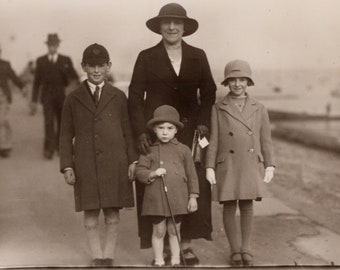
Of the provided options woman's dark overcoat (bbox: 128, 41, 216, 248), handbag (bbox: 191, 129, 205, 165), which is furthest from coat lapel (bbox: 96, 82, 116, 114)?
handbag (bbox: 191, 129, 205, 165)

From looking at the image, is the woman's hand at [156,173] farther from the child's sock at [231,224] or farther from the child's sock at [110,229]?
the child's sock at [231,224]

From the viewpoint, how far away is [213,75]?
18.8ft

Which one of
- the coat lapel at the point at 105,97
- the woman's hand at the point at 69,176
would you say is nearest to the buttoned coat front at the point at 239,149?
the coat lapel at the point at 105,97

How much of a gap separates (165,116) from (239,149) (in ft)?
2.14

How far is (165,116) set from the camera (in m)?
4.98

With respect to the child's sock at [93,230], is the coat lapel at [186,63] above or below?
above

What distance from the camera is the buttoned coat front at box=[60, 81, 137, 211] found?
16.6 feet

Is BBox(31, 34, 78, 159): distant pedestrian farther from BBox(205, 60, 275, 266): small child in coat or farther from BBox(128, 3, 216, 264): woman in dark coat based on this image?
BBox(205, 60, 275, 266): small child in coat

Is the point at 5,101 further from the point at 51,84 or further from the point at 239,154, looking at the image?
the point at 239,154

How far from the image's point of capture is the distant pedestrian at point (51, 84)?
6.89 meters

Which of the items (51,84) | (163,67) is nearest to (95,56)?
(163,67)

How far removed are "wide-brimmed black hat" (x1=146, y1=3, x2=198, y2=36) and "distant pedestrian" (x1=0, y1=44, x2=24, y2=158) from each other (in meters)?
1.61

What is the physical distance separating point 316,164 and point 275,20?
4.00 m

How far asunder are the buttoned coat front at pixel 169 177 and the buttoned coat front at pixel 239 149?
0.23m
